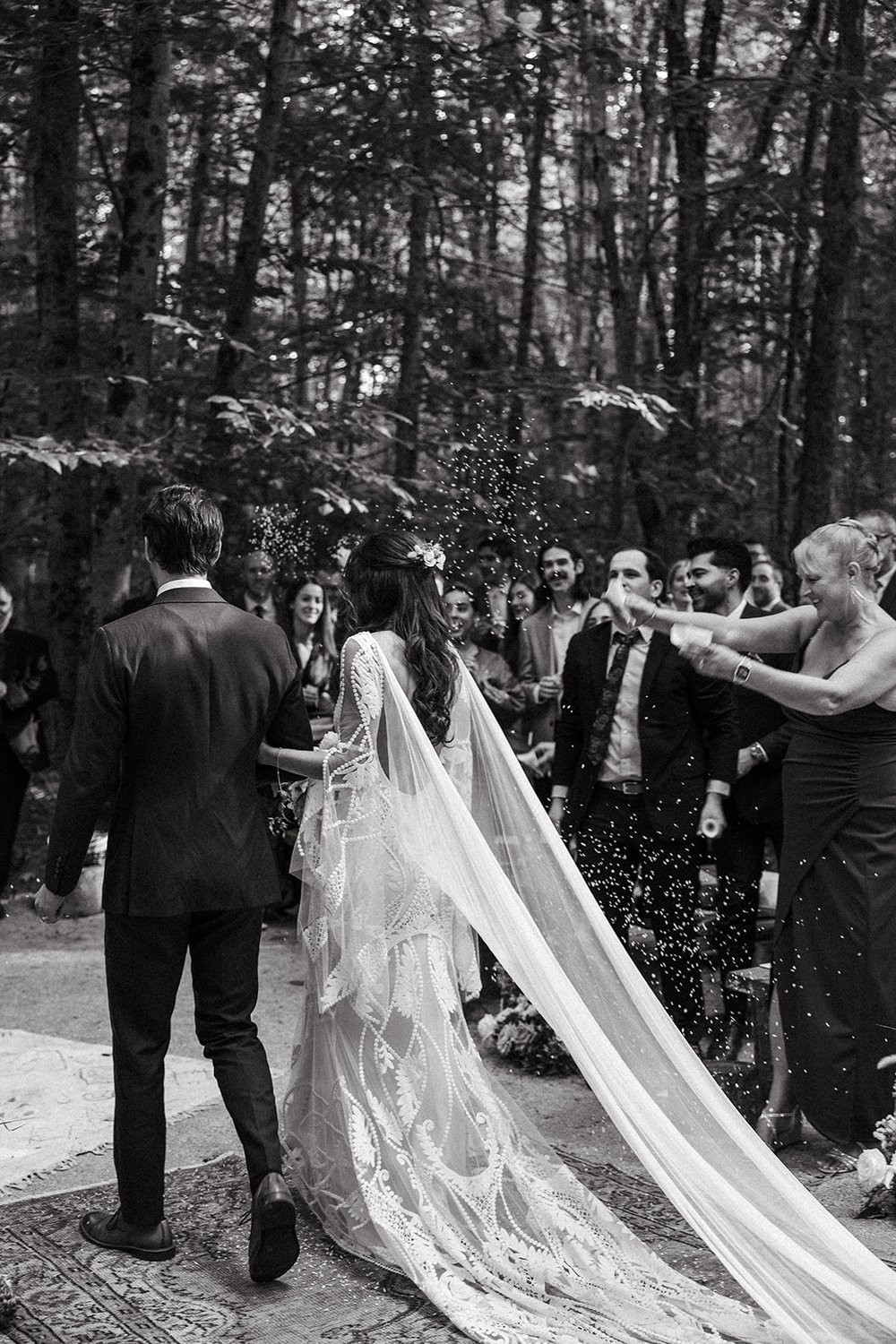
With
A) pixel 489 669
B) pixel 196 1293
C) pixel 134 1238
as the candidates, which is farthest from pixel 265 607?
pixel 196 1293

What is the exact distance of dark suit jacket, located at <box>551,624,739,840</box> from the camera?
5.38 m

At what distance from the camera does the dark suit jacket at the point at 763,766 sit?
18.7ft

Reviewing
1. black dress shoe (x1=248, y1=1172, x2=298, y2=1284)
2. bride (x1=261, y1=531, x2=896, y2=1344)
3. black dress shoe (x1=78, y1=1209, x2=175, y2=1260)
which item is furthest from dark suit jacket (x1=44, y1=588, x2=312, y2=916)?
black dress shoe (x1=78, y1=1209, x2=175, y2=1260)

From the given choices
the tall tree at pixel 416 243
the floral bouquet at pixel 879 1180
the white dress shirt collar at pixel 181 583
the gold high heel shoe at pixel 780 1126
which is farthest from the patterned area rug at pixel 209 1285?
the tall tree at pixel 416 243

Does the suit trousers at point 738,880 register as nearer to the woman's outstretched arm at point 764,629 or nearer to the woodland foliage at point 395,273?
the woman's outstretched arm at point 764,629

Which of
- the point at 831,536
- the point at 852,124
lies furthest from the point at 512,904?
the point at 852,124

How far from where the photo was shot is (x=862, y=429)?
14.6m

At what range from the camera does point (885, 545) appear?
650 centimetres

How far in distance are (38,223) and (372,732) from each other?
673cm

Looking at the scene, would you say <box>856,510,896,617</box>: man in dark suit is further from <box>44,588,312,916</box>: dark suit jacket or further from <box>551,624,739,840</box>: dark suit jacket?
<box>44,588,312,916</box>: dark suit jacket

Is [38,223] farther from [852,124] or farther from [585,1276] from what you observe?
[585,1276]

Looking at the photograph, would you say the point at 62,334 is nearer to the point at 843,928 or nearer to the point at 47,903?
the point at 47,903

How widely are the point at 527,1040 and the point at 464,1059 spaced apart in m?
1.61

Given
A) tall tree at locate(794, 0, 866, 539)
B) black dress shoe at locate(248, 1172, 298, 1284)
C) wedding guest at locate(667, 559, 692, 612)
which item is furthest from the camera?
tall tree at locate(794, 0, 866, 539)
